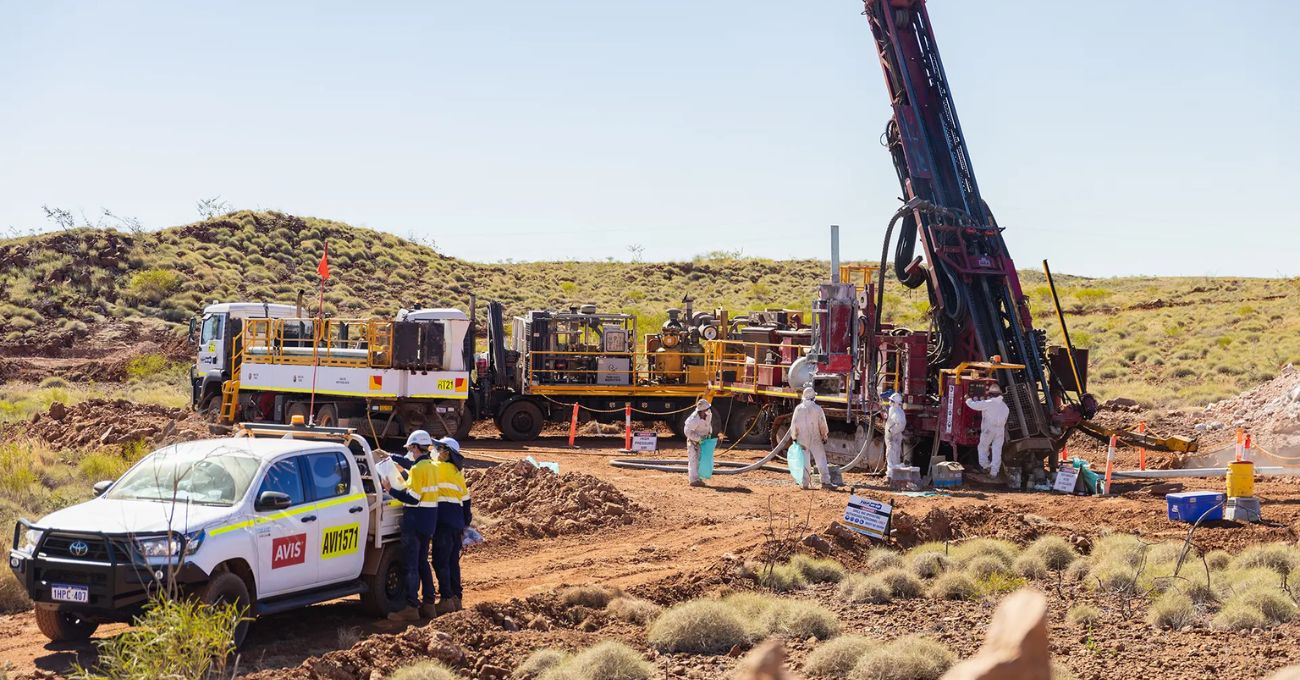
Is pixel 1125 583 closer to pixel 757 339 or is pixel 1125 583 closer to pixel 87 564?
pixel 87 564

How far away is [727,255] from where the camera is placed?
85.9 meters

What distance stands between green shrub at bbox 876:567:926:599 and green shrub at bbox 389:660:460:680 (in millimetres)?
5170

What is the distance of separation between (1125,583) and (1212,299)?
168 ft

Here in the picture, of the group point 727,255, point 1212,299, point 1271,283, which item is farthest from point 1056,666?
point 727,255

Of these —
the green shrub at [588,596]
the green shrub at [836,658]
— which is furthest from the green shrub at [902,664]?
the green shrub at [588,596]

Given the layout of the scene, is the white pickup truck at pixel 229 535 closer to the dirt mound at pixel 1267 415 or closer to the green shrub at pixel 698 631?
the green shrub at pixel 698 631

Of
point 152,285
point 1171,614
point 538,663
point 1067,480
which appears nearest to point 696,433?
point 1067,480

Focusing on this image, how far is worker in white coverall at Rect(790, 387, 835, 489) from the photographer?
66.8 feet

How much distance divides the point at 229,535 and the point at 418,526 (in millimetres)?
1827

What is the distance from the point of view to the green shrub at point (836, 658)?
1009 cm

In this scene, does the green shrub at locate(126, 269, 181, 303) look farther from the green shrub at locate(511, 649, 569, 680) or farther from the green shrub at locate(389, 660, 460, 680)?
the green shrub at locate(389, 660, 460, 680)

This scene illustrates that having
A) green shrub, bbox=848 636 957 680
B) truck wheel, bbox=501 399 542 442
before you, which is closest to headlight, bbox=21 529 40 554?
green shrub, bbox=848 636 957 680

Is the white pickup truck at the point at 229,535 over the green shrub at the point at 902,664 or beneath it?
over

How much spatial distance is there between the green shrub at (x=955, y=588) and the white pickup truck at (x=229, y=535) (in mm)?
4994
